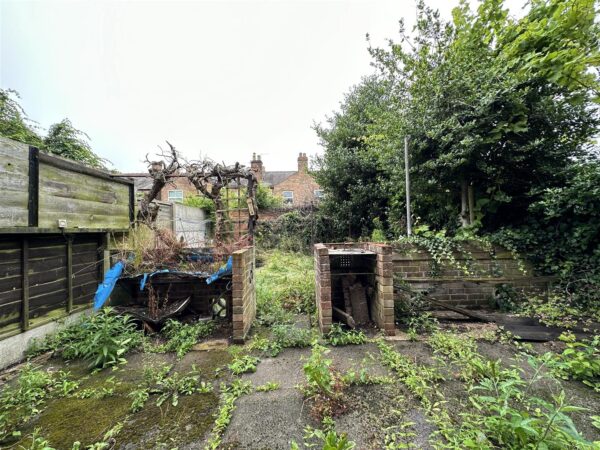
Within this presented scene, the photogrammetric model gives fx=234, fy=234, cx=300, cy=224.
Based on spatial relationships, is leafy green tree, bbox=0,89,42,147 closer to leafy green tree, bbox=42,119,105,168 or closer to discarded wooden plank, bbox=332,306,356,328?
leafy green tree, bbox=42,119,105,168

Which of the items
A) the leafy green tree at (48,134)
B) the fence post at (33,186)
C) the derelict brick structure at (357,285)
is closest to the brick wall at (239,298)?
the derelict brick structure at (357,285)

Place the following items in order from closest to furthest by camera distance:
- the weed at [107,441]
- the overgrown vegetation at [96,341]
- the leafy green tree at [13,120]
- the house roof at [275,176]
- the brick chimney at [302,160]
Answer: the weed at [107,441] → the overgrown vegetation at [96,341] → the leafy green tree at [13,120] → the brick chimney at [302,160] → the house roof at [275,176]

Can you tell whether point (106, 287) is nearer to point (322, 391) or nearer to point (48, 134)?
point (322, 391)

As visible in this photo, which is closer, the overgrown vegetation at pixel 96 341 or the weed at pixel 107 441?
the weed at pixel 107 441

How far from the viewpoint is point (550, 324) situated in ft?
10.3

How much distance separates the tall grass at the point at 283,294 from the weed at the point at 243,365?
3.23 feet

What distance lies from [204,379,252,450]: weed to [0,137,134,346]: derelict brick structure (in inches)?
101

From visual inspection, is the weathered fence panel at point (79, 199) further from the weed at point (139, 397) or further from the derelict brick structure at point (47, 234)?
the weed at point (139, 397)

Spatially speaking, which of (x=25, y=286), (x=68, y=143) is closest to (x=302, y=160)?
(x=68, y=143)

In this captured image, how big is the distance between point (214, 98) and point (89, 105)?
3919mm

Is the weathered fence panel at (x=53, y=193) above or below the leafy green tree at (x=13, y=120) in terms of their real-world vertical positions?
below

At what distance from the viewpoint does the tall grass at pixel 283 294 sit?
3805mm

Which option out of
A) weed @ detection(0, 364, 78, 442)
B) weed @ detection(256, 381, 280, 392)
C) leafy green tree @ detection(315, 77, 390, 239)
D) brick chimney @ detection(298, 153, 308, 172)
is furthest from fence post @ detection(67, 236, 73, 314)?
brick chimney @ detection(298, 153, 308, 172)

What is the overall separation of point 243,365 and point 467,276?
373 cm
